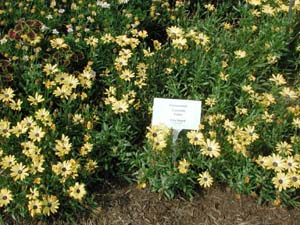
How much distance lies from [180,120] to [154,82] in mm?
1009

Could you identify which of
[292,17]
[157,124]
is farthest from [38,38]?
[292,17]

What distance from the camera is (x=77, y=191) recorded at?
3.24 metres

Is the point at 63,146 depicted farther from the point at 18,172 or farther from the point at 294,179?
the point at 294,179

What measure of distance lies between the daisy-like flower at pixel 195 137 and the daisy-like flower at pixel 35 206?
1.22 m

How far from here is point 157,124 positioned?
3.46 m

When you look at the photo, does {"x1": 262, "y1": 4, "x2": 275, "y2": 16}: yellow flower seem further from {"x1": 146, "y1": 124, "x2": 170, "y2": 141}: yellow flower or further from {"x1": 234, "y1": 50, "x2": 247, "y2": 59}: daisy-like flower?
{"x1": 146, "y1": 124, "x2": 170, "y2": 141}: yellow flower

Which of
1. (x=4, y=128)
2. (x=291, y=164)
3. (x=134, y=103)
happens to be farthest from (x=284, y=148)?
(x=4, y=128)

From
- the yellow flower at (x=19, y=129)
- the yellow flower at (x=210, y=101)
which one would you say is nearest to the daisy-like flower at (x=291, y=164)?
the yellow flower at (x=210, y=101)

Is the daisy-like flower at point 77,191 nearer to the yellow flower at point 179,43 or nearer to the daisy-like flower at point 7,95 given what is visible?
the daisy-like flower at point 7,95

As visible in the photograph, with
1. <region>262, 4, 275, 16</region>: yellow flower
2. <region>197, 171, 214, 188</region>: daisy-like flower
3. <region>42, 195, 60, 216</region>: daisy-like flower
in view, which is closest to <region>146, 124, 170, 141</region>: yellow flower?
<region>197, 171, 214, 188</region>: daisy-like flower

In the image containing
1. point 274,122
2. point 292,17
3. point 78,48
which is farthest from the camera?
point 292,17

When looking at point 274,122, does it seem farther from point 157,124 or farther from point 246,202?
point 157,124

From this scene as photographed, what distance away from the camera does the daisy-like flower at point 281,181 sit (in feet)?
11.0

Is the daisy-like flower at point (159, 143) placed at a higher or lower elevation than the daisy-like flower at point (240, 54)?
lower
